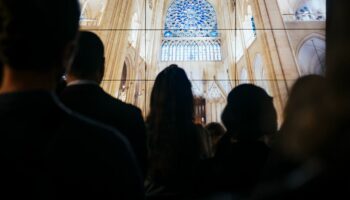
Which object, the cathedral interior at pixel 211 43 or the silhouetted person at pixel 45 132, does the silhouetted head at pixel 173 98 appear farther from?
the silhouetted person at pixel 45 132

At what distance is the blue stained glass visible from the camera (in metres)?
15.6

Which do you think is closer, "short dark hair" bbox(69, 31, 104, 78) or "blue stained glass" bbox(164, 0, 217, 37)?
"short dark hair" bbox(69, 31, 104, 78)

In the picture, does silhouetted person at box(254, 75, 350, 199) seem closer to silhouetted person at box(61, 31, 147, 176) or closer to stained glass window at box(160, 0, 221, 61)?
silhouetted person at box(61, 31, 147, 176)

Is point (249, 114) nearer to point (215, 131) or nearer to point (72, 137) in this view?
point (72, 137)

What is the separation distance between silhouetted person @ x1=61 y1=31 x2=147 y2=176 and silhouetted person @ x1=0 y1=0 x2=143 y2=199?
0.57 metres

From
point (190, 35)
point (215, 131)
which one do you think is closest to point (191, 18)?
point (190, 35)

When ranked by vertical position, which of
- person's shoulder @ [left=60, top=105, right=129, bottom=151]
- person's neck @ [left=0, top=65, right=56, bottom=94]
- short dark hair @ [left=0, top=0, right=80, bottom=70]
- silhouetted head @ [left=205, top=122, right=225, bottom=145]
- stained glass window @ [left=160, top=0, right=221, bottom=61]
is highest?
short dark hair @ [left=0, top=0, right=80, bottom=70]

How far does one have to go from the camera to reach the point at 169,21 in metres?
15.9

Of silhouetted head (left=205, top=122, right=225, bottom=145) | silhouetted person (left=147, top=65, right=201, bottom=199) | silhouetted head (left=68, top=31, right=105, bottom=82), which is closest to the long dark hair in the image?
silhouetted person (left=147, top=65, right=201, bottom=199)

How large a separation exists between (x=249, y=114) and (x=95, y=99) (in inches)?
27.2

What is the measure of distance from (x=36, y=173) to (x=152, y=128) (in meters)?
0.79

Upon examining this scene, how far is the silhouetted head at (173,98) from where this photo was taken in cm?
109

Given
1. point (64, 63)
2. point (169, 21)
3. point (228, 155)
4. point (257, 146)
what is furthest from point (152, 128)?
point (169, 21)

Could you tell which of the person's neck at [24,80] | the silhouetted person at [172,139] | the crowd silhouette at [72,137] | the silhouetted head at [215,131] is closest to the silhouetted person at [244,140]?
the silhouetted person at [172,139]
